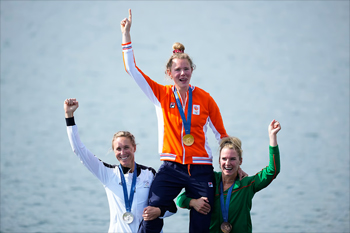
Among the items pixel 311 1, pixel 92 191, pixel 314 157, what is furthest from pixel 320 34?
pixel 92 191

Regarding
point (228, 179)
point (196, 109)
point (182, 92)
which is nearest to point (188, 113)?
point (196, 109)

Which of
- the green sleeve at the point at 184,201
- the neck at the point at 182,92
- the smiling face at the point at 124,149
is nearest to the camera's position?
the green sleeve at the point at 184,201

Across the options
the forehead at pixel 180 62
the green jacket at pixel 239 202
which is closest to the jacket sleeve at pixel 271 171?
the green jacket at pixel 239 202

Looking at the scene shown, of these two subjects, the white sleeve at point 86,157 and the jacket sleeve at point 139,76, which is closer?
the white sleeve at point 86,157

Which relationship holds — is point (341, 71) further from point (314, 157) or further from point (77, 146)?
point (77, 146)

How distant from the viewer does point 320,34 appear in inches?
1166

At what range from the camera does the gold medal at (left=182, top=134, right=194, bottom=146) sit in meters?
4.36

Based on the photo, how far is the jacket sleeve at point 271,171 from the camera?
4.18 metres

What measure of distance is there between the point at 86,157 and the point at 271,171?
1.60 m

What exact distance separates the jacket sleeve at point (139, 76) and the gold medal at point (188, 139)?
410 millimetres

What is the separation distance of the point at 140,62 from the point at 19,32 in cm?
843

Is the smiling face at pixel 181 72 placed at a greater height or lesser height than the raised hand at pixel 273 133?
greater

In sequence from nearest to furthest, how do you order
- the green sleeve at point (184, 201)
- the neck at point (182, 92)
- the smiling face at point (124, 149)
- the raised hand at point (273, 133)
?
the raised hand at point (273, 133), the green sleeve at point (184, 201), the smiling face at point (124, 149), the neck at point (182, 92)

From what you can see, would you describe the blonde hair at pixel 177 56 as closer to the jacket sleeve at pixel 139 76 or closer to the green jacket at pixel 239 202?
the jacket sleeve at pixel 139 76
